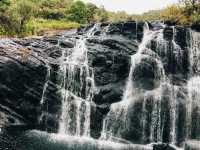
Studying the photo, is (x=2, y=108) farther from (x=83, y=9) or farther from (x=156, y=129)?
(x=83, y=9)

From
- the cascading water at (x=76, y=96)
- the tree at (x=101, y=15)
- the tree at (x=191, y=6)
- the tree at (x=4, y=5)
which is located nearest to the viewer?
the cascading water at (x=76, y=96)

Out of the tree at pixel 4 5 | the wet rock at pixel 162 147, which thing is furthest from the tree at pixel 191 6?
the tree at pixel 4 5

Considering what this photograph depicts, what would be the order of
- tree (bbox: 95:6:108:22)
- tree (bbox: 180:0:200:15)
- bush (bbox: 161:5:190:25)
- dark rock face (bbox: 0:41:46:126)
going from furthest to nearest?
1. tree (bbox: 95:6:108:22)
2. tree (bbox: 180:0:200:15)
3. bush (bbox: 161:5:190:25)
4. dark rock face (bbox: 0:41:46:126)

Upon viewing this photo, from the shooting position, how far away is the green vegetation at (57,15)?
4866 cm

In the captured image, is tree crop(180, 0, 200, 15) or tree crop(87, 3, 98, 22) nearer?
tree crop(180, 0, 200, 15)

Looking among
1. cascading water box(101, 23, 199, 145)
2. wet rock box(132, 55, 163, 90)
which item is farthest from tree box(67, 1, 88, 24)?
wet rock box(132, 55, 163, 90)

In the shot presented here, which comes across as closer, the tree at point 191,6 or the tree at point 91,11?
the tree at point 191,6

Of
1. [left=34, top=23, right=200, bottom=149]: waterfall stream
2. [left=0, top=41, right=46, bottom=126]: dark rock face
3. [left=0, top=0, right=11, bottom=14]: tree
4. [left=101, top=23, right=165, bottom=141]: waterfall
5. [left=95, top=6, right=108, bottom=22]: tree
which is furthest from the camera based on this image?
[left=95, top=6, right=108, bottom=22]: tree

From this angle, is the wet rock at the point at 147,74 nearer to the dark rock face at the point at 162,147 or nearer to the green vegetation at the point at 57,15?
the dark rock face at the point at 162,147

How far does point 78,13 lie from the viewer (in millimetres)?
60938

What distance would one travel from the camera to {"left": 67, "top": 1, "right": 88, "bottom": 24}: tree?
60969mm

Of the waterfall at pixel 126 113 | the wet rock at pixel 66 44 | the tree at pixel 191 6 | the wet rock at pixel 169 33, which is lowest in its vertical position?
the waterfall at pixel 126 113

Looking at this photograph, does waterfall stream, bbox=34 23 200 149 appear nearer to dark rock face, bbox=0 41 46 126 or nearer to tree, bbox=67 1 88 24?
dark rock face, bbox=0 41 46 126

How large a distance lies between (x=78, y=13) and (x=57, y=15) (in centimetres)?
364
